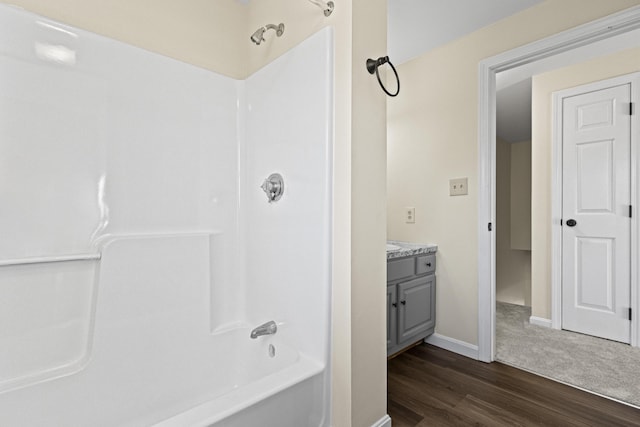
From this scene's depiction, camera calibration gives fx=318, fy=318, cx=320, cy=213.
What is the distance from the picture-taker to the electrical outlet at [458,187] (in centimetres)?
232

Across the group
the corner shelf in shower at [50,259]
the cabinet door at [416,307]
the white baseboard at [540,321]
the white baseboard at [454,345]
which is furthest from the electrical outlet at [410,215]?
the corner shelf in shower at [50,259]

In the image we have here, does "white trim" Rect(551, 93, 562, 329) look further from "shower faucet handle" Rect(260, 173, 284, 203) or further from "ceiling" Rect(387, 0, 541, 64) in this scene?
"shower faucet handle" Rect(260, 173, 284, 203)

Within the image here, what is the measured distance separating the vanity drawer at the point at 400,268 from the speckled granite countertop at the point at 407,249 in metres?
0.04

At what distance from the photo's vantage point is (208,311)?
162 centimetres

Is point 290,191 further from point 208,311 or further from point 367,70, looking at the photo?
point 208,311

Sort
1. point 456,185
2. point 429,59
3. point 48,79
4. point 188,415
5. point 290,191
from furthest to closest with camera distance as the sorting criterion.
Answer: point 429,59
point 456,185
point 290,191
point 48,79
point 188,415

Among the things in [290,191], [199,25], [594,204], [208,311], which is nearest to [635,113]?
[594,204]

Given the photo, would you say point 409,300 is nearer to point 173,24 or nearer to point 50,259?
point 50,259

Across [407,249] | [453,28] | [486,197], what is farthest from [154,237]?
[453,28]

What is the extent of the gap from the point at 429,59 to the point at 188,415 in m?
2.78

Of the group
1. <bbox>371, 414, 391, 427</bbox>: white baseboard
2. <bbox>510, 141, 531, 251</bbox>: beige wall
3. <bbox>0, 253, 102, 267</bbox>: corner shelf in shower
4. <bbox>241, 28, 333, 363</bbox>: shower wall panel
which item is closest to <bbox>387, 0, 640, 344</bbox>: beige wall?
<bbox>371, 414, 391, 427</bbox>: white baseboard

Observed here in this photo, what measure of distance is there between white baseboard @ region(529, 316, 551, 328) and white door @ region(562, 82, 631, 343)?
114mm

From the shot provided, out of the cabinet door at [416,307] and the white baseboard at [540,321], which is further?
the white baseboard at [540,321]

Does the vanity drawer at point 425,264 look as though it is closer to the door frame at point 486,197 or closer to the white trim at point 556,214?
the door frame at point 486,197
